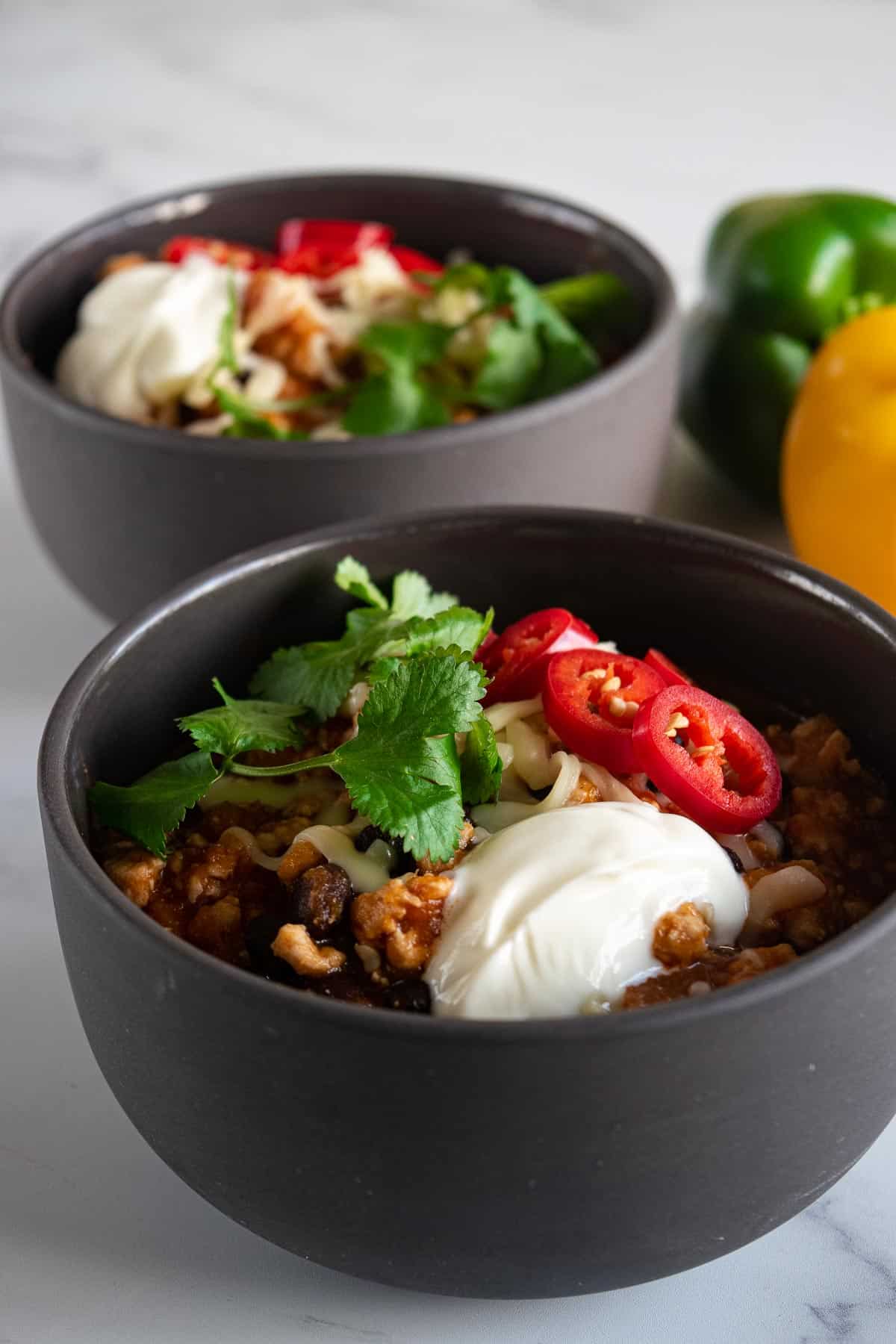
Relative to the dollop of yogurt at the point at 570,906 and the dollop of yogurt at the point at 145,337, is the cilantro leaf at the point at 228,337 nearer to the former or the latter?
the dollop of yogurt at the point at 145,337

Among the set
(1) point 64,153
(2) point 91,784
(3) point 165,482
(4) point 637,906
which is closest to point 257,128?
(1) point 64,153

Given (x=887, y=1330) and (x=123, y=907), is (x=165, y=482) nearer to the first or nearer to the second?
(x=123, y=907)

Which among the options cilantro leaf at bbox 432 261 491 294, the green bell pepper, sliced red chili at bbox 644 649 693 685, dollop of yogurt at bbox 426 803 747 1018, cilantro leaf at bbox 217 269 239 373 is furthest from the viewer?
the green bell pepper

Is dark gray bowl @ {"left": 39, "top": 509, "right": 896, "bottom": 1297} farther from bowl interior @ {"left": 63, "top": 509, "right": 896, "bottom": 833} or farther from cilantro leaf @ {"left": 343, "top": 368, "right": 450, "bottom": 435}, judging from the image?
cilantro leaf @ {"left": 343, "top": 368, "right": 450, "bottom": 435}

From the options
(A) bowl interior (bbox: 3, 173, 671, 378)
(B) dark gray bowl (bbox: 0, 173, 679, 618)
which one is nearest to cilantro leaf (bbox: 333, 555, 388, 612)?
(B) dark gray bowl (bbox: 0, 173, 679, 618)

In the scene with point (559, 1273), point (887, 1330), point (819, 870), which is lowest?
point (887, 1330)
